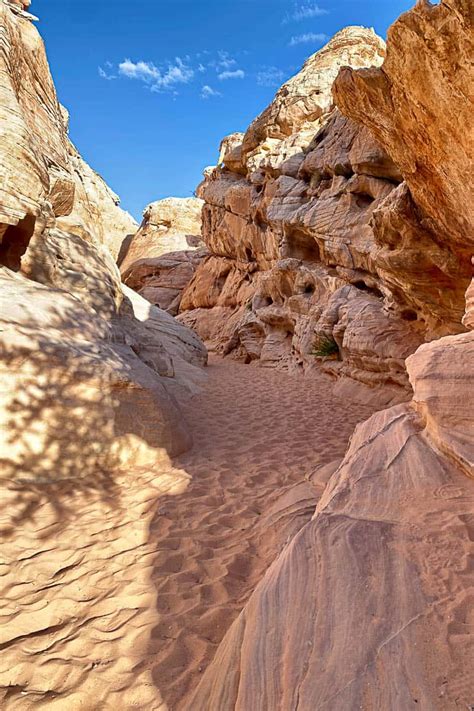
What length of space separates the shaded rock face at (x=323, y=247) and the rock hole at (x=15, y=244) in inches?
237

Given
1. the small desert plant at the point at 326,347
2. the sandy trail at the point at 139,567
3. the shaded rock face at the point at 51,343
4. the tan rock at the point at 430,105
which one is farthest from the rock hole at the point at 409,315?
the shaded rock face at the point at 51,343

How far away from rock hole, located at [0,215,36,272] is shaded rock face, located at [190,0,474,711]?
6.89 m

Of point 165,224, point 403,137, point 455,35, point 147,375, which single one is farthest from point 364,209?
point 165,224

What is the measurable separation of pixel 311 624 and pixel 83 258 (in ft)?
28.0

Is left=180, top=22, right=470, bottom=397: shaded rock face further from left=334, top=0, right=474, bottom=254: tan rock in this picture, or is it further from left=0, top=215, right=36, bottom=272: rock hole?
left=0, top=215, right=36, bottom=272: rock hole

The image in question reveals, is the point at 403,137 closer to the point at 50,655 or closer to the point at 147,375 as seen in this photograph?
the point at 147,375

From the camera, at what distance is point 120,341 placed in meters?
6.86

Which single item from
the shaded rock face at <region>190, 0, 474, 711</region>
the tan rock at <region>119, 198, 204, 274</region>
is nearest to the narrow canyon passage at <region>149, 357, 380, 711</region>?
the shaded rock face at <region>190, 0, 474, 711</region>

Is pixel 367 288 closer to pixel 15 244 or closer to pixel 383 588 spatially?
pixel 15 244

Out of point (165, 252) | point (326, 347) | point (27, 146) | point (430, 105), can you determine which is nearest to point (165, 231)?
point (165, 252)

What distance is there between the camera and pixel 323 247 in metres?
12.8

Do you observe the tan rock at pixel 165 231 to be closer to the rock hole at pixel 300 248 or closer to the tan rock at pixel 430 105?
the rock hole at pixel 300 248

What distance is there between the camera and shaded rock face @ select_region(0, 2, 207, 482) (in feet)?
14.5

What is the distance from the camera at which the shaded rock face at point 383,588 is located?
1.47 m
